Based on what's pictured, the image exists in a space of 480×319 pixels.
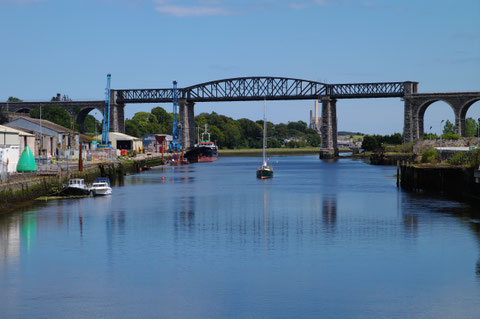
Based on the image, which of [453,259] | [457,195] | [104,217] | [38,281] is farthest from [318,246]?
[457,195]

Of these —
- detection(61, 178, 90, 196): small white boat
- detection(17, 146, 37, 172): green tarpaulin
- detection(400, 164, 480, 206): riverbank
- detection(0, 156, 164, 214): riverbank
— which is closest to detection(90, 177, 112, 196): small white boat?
detection(61, 178, 90, 196): small white boat

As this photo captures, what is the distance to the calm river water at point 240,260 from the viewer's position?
98.3 feet

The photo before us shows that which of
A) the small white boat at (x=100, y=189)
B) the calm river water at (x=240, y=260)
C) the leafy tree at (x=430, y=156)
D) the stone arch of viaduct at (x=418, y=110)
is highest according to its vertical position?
the stone arch of viaduct at (x=418, y=110)

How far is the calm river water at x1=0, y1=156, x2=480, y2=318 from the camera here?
30.0 m

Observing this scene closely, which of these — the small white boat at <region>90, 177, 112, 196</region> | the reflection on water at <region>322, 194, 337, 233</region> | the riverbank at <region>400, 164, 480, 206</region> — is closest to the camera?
the reflection on water at <region>322, 194, 337, 233</region>

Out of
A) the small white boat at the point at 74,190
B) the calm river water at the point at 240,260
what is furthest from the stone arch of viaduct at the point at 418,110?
the small white boat at the point at 74,190

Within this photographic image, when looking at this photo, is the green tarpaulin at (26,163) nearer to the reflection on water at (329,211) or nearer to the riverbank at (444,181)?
the reflection on water at (329,211)

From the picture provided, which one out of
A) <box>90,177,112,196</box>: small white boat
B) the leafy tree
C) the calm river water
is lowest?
the calm river water

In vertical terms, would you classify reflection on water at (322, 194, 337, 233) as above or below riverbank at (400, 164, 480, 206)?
below

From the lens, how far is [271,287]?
3306 cm

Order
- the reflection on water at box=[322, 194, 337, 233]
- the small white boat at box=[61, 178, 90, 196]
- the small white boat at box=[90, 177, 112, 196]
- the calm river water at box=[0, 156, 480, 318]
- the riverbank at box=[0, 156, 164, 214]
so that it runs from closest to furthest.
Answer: the calm river water at box=[0, 156, 480, 318] < the reflection on water at box=[322, 194, 337, 233] < the riverbank at box=[0, 156, 164, 214] < the small white boat at box=[61, 178, 90, 196] < the small white boat at box=[90, 177, 112, 196]

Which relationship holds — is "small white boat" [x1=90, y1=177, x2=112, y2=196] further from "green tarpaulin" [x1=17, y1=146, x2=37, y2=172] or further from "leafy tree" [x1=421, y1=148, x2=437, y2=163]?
"leafy tree" [x1=421, y1=148, x2=437, y2=163]

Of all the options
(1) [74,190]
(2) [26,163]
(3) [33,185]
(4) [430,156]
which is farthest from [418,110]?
(3) [33,185]

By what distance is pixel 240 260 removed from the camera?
39.7 metres
